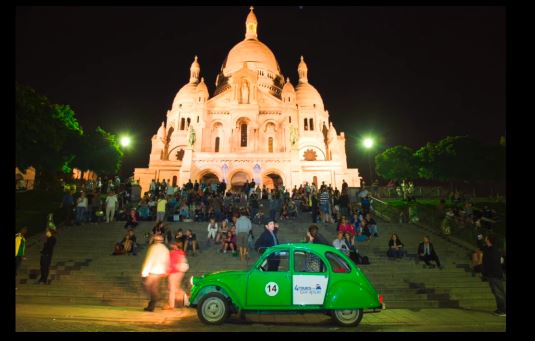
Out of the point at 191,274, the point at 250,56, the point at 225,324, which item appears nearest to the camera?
the point at 225,324

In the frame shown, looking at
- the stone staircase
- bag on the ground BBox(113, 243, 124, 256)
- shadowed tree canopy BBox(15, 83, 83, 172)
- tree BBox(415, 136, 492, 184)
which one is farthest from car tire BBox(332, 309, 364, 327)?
tree BBox(415, 136, 492, 184)

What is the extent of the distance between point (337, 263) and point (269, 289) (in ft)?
4.77

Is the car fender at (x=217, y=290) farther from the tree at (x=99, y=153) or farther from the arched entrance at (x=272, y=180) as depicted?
the arched entrance at (x=272, y=180)

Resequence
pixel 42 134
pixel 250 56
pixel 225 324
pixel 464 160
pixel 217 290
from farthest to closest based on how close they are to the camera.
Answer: pixel 250 56 < pixel 464 160 < pixel 42 134 < pixel 217 290 < pixel 225 324

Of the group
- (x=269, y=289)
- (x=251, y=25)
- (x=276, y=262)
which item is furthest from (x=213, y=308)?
(x=251, y=25)

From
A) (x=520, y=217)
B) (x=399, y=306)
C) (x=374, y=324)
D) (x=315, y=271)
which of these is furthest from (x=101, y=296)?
(x=520, y=217)

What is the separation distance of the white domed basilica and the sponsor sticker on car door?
1178 inches

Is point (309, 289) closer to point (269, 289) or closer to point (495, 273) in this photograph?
point (269, 289)

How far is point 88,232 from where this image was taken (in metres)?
15.3

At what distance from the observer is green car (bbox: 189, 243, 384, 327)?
668 cm

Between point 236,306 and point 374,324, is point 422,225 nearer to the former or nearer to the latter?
point 374,324

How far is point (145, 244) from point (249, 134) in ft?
103

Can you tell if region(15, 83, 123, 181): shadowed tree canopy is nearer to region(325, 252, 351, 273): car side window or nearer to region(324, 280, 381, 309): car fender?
region(325, 252, 351, 273): car side window

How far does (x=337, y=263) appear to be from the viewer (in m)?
6.95
